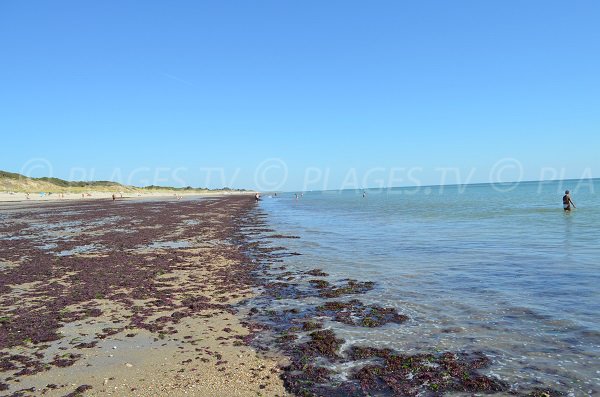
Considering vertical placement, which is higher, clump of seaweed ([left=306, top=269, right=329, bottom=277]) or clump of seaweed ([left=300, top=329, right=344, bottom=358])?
clump of seaweed ([left=300, top=329, right=344, bottom=358])

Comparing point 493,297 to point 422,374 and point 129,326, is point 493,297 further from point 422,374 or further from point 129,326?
point 129,326

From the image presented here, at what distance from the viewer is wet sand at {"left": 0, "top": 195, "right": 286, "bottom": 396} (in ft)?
20.4

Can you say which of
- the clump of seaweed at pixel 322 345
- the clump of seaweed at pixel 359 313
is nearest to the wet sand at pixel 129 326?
the clump of seaweed at pixel 322 345

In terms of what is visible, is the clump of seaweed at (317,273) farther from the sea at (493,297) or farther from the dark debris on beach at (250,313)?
the sea at (493,297)

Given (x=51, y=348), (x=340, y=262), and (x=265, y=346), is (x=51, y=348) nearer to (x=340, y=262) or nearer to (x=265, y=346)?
(x=265, y=346)

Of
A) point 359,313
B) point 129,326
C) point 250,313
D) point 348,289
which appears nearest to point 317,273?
point 348,289

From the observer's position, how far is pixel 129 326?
8.80 metres

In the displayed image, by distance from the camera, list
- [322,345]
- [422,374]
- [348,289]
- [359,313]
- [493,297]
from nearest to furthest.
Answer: [422,374], [322,345], [359,313], [493,297], [348,289]

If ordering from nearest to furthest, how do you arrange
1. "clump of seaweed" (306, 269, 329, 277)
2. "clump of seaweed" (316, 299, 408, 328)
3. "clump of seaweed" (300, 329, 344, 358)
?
"clump of seaweed" (300, 329, 344, 358), "clump of seaweed" (316, 299, 408, 328), "clump of seaweed" (306, 269, 329, 277)

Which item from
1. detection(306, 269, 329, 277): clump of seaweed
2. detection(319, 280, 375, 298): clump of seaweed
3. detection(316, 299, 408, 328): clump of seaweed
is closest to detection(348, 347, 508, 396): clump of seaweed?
detection(316, 299, 408, 328): clump of seaweed

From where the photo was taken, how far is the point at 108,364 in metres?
6.88

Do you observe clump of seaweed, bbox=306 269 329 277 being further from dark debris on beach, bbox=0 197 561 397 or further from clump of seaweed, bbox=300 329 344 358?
clump of seaweed, bbox=300 329 344 358

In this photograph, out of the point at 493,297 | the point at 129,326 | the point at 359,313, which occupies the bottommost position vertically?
the point at 129,326

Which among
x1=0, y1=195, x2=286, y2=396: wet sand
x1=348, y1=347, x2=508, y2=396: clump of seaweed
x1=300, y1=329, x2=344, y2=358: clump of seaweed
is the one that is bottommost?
x1=0, y1=195, x2=286, y2=396: wet sand
